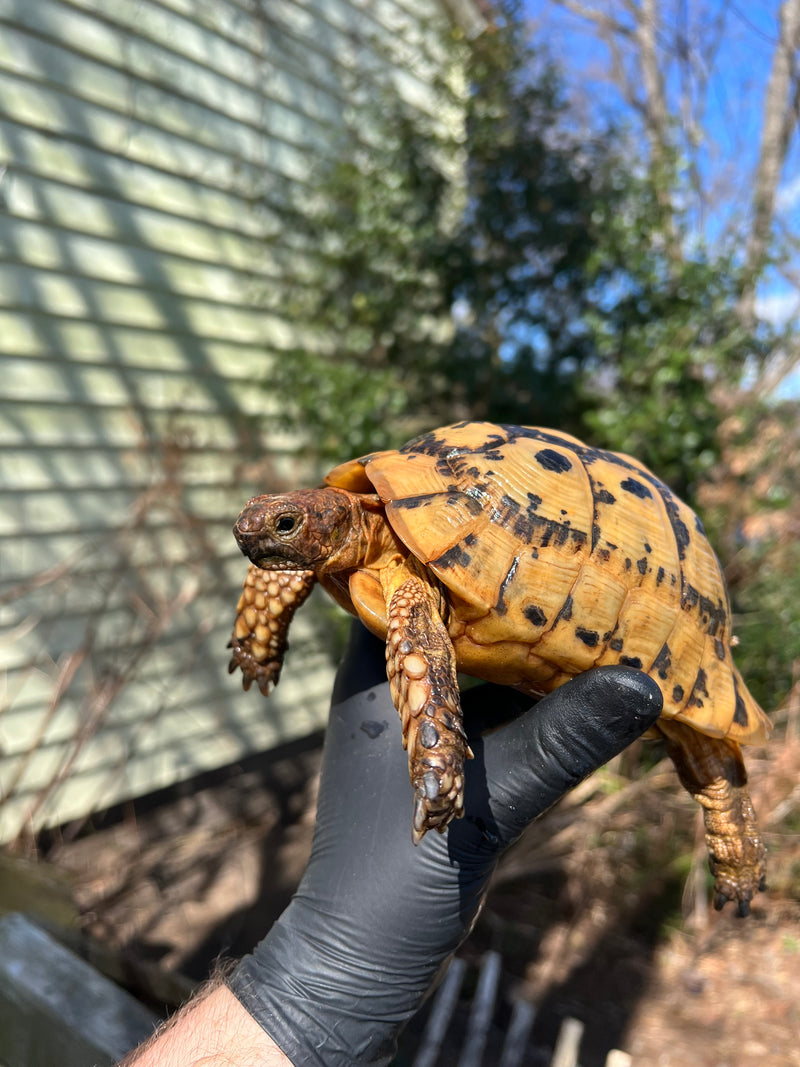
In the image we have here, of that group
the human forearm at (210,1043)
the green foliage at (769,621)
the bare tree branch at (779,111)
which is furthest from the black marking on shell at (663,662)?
the bare tree branch at (779,111)

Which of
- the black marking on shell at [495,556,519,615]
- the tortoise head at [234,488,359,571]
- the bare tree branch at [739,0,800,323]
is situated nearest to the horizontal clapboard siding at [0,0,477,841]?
the tortoise head at [234,488,359,571]

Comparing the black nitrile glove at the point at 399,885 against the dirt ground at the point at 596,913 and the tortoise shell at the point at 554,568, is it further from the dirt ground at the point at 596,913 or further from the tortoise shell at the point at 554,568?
the dirt ground at the point at 596,913

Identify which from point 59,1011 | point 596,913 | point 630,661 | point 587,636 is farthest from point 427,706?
point 596,913

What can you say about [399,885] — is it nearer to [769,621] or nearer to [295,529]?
[295,529]

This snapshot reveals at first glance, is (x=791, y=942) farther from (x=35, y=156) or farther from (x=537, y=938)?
(x=35, y=156)

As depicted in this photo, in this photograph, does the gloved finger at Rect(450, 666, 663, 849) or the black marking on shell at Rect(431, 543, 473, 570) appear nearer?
the gloved finger at Rect(450, 666, 663, 849)

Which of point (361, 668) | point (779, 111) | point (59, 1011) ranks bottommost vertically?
point (59, 1011)

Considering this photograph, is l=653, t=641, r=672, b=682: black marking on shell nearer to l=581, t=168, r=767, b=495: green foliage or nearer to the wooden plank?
the wooden plank

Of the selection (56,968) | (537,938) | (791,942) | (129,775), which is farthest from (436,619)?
(791,942)

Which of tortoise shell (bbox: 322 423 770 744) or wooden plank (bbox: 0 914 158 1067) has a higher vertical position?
tortoise shell (bbox: 322 423 770 744)
